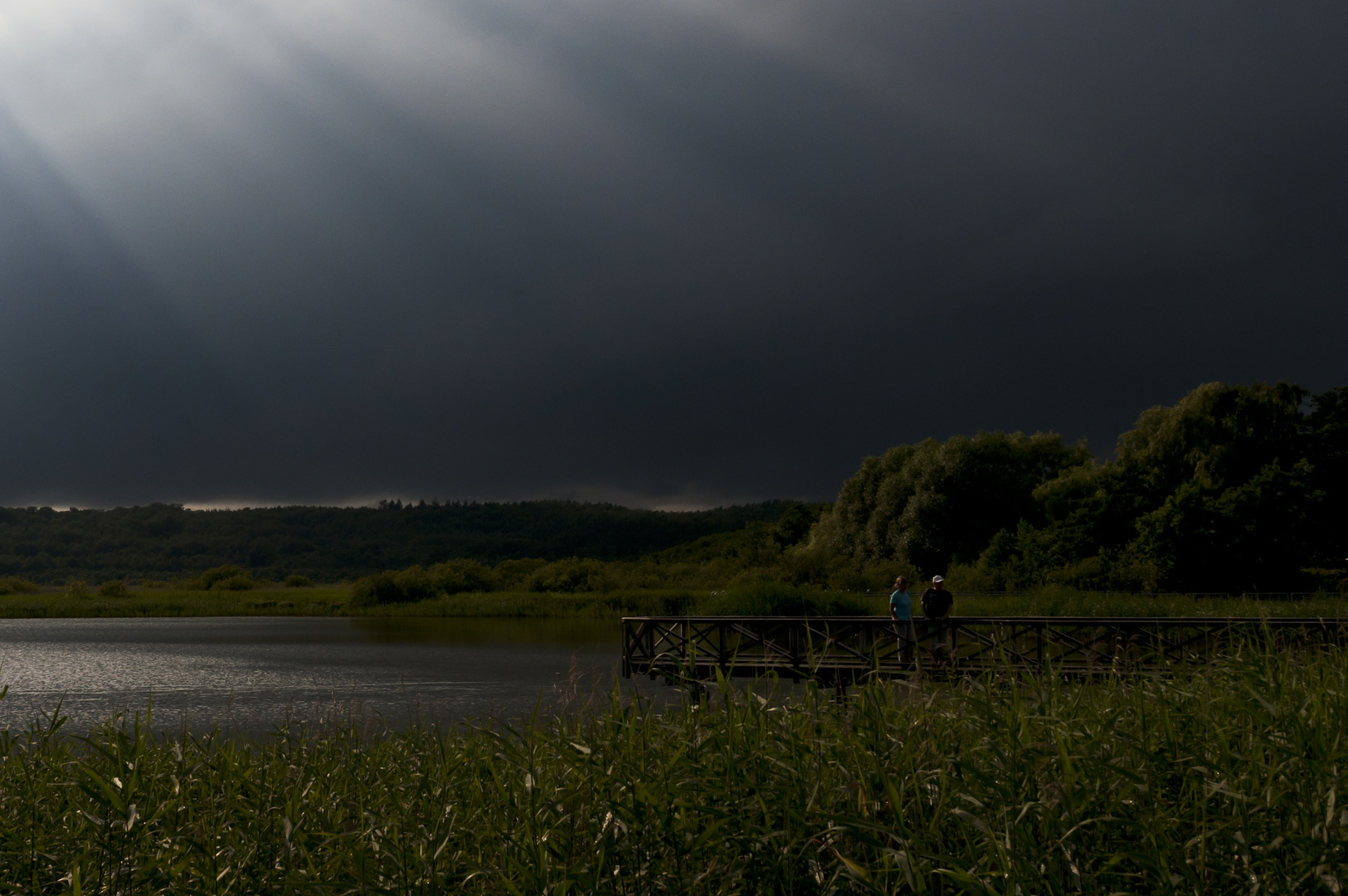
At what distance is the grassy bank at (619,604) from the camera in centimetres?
2673

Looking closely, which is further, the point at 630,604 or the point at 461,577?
the point at 461,577

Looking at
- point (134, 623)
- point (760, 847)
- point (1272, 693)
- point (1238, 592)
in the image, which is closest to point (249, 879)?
point (760, 847)

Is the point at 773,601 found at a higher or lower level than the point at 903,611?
lower

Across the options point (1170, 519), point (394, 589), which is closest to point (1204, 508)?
point (1170, 519)

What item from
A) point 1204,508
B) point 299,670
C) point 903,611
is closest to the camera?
point 903,611

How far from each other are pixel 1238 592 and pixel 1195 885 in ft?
117

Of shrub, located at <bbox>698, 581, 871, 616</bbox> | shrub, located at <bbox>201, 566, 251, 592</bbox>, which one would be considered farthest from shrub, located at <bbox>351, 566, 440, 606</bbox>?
shrub, located at <bbox>698, 581, 871, 616</bbox>

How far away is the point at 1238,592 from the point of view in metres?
32.6

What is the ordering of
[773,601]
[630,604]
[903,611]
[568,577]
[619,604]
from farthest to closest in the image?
[568,577], [619,604], [630,604], [773,601], [903,611]

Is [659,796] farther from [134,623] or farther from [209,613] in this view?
[209,613]

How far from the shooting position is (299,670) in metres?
28.9

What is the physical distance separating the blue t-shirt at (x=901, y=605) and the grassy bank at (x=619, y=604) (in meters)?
5.07

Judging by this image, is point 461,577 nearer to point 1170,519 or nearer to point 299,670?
point 299,670

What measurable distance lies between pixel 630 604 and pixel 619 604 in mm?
1907
